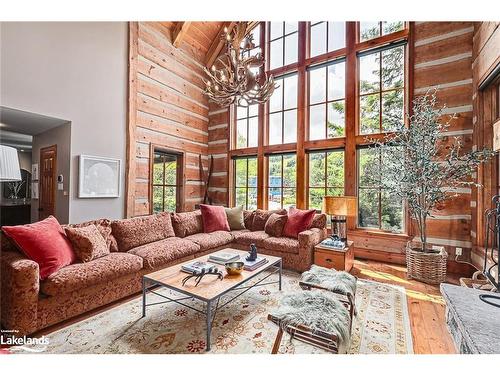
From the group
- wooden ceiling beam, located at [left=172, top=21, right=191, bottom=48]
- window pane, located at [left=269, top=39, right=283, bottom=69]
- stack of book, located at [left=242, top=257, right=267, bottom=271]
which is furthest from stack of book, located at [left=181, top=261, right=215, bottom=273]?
wooden ceiling beam, located at [left=172, top=21, right=191, bottom=48]

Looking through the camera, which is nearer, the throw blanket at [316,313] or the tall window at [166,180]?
the throw blanket at [316,313]

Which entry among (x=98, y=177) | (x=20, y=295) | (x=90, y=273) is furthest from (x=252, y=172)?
(x=20, y=295)

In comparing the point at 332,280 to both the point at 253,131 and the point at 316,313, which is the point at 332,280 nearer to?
the point at 316,313

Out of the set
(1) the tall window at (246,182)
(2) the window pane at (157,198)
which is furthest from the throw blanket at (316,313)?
(2) the window pane at (157,198)

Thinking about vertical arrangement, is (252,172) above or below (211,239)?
above

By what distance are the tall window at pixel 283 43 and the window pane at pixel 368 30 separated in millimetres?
1273

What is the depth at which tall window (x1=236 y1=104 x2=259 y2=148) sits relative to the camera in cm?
551

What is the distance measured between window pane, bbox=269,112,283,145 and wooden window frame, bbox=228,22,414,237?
0.10 metres

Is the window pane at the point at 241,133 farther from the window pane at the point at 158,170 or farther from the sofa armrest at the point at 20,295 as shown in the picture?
the sofa armrest at the point at 20,295

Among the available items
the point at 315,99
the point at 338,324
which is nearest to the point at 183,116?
the point at 315,99

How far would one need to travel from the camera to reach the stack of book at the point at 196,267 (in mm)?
2143

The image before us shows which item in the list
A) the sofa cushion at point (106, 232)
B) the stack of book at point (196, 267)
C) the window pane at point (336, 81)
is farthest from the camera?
the window pane at point (336, 81)

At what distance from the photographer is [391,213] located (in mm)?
3932

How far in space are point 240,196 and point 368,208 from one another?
2836 millimetres
